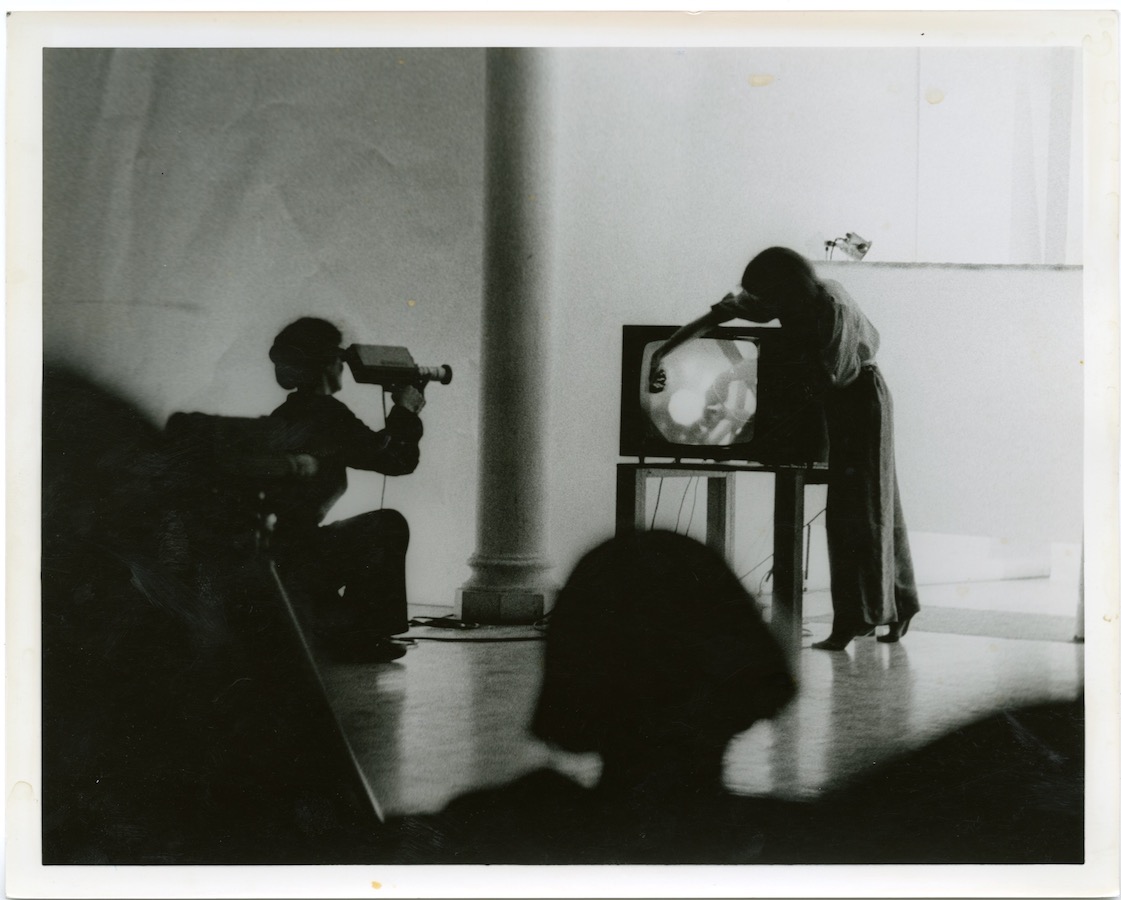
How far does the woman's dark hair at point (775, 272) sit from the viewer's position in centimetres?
142

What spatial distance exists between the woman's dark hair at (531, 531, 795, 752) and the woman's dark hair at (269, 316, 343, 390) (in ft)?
1.64

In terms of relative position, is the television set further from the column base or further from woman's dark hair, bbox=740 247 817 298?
the column base

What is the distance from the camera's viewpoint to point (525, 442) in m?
1.43

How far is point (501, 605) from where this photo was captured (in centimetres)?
142

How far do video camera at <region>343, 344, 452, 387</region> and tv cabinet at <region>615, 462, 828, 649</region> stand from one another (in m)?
0.32

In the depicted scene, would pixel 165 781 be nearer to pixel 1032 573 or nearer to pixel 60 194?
pixel 60 194

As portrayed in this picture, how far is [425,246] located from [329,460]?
1.17 feet

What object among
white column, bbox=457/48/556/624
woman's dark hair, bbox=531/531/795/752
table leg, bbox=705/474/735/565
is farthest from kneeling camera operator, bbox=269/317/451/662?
table leg, bbox=705/474/735/565

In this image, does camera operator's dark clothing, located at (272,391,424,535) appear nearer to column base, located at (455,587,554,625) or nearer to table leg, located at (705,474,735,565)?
column base, located at (455,587,554,625)

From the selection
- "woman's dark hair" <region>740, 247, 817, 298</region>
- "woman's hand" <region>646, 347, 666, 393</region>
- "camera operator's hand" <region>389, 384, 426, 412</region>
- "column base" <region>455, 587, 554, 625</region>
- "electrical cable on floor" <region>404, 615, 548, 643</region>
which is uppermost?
"woman's dark hair" <region>740, 247, 817, 298</region>

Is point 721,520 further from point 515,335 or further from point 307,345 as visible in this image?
point 307,345

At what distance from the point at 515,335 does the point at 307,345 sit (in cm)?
31

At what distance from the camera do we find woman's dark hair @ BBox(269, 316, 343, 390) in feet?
4.62

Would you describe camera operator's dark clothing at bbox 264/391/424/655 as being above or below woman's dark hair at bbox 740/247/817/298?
below
